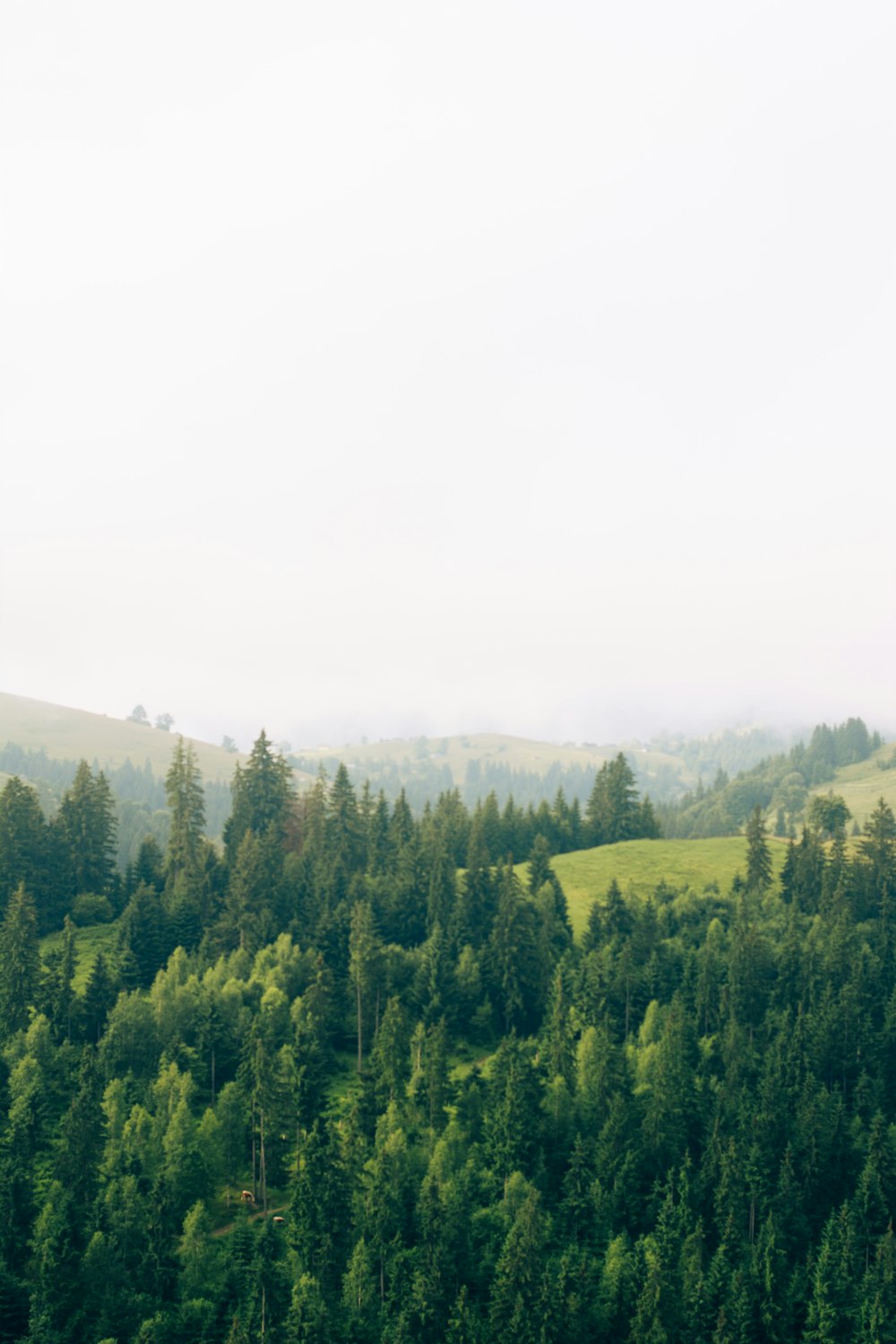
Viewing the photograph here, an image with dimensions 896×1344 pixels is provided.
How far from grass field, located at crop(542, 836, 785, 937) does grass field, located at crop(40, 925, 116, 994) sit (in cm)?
5513

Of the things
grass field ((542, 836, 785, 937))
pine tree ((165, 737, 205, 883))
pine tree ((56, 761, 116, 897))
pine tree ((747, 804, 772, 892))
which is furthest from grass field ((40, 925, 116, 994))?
pine tree ((747, 804, 772, 892))

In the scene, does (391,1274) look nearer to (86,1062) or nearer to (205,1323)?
(205,1323)

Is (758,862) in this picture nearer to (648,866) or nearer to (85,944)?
(648,866)

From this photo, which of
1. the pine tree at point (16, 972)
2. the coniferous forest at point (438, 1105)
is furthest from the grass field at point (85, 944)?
the pine tree at point (16, 972)

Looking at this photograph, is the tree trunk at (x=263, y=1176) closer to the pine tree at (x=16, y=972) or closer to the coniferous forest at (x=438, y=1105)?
the coniferous forest at (x=438, y=1105)

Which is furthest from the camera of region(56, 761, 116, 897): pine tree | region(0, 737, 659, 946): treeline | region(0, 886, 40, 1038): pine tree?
region(56, 761, 116, 897): pine tree

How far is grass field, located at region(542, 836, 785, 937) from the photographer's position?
127 meters

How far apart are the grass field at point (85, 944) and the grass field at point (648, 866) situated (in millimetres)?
55130

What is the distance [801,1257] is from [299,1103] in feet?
136

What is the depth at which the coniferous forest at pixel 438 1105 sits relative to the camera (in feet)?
217

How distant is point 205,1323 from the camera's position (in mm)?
65062

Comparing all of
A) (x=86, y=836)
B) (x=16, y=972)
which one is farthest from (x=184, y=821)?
(x=16, y=972)

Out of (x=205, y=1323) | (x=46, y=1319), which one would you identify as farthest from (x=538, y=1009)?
(x=46, y=1319)

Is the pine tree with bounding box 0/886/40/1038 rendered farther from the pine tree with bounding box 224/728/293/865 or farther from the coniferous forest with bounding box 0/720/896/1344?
the pine tree with bounding box 224/728/293/865
